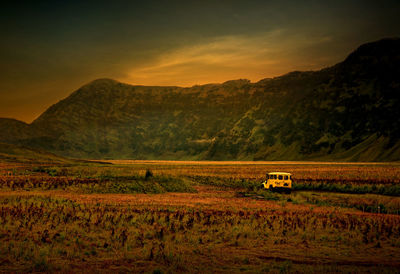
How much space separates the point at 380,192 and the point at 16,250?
3746 cm

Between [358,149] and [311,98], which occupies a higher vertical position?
[311,98]

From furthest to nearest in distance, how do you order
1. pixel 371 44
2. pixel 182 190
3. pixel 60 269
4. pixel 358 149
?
1. pixel 371 44
2. pixel 358 149
3. pixel 182 190
4. pixel 60 269

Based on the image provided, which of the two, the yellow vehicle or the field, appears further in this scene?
the yellow vehicle

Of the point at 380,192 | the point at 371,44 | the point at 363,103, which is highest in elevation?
the point at 371,44

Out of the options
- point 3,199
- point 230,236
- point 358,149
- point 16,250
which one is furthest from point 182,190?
point 358,149

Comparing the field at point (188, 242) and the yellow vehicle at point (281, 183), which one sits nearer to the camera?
the field at point (188, 242)

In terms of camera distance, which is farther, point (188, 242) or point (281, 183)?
point (281, 183)

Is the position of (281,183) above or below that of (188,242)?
below

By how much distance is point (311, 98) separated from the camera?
194m

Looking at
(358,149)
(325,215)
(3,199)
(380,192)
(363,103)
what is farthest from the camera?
(363,103)

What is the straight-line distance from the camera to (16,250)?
14.3m

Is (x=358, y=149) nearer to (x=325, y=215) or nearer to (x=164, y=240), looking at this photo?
(x=325, y=215)

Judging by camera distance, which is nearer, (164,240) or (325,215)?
(164,240)

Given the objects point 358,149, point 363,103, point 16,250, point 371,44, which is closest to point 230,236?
point 16,250
